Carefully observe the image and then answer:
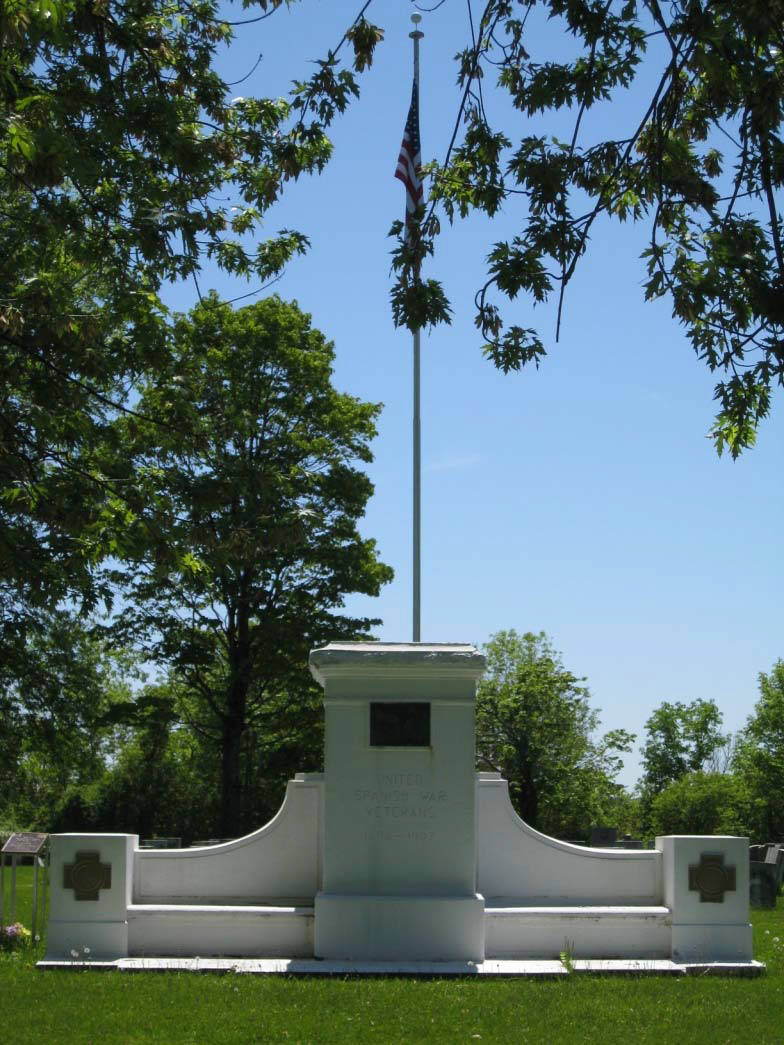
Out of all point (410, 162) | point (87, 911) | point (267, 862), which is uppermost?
point (410, 162)

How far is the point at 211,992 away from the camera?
10.1 m

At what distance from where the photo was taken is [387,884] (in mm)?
12055

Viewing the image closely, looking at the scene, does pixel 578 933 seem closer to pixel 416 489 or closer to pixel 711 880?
pixel 711 880

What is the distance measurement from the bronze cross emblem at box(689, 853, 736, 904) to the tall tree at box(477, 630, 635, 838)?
22975 millimetres

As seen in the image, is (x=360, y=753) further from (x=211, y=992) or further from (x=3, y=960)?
(x=3, y=960)

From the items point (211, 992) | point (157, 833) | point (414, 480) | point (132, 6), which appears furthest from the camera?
point (157, 833)

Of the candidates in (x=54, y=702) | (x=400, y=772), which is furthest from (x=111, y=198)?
(x=54, y=702)

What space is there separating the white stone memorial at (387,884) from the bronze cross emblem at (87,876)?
0.04 ft

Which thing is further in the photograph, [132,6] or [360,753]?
[360,753]

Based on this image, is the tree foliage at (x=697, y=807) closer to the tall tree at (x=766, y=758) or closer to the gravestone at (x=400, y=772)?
the tall tree at (x=766, y=758)

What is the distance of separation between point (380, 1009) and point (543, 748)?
28.0 metres

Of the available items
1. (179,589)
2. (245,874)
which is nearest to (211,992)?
(245,874)

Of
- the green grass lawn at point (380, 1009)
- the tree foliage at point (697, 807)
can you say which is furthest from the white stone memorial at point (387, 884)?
the tree foliage at point (697, 807)

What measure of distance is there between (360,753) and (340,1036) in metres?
3.82
